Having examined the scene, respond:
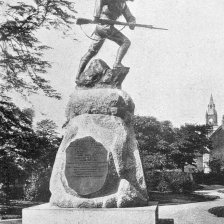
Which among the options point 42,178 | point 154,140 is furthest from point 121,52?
point 154,140

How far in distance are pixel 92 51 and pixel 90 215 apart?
321cm

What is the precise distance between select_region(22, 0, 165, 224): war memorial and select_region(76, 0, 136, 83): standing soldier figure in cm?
20

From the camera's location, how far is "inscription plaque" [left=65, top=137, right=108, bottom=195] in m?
6.82

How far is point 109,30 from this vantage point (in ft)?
26.2

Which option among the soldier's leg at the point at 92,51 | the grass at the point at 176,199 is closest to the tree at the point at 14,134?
the soldier's leg at the point at 92,51

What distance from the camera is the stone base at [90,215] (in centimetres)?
640

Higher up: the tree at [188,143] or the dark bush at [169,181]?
the tree at [188,143]

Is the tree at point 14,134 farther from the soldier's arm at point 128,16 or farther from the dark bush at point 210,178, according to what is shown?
the dark bush at point 210,178

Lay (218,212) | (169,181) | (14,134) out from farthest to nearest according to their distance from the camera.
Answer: (169,181) < (218,212) < (14,134)

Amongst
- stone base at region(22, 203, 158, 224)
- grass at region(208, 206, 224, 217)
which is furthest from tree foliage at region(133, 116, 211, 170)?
stone base at region(22, 203, 158, 224)

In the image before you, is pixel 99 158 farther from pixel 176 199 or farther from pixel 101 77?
pixel 176 199

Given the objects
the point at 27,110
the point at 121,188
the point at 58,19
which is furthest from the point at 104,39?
the point at 27,110

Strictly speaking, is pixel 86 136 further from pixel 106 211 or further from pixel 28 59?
pixel 28 59

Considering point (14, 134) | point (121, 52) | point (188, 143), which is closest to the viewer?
point (121, 52)
